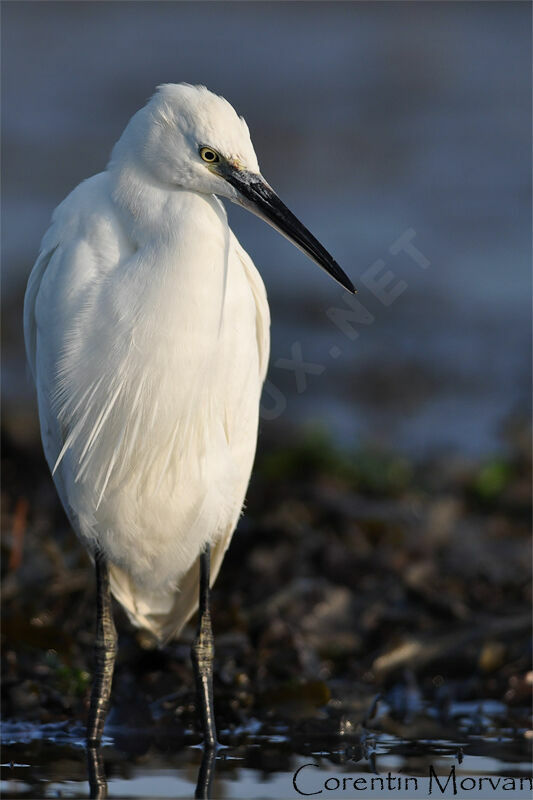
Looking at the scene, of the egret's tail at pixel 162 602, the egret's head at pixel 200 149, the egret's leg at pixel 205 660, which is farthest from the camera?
the egret's tail at pixel 162 602

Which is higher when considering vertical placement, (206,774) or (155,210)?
(155,210)

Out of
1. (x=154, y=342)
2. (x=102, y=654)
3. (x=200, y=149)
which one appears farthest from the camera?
(x=102, y=654)

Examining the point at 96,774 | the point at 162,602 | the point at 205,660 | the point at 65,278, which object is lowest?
the point at 96,774

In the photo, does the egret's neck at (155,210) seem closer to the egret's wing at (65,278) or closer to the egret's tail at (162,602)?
the egret's wing at (65,278)

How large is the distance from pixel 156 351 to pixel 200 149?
62 cm

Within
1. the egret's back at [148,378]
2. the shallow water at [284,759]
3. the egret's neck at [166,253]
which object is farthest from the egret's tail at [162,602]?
the egret's neck at [166,253]

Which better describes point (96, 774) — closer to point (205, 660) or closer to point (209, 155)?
point (205, 660)

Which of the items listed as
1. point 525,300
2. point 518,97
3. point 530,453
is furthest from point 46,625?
point 518,97

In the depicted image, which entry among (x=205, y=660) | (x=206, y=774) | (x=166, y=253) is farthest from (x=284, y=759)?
(x=166, y=253)

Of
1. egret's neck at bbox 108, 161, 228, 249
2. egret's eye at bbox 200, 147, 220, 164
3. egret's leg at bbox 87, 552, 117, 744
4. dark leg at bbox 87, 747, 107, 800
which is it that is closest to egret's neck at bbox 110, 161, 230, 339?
egret's neck at bbox 108, 161, 228, 249

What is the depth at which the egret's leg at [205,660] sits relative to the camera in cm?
393

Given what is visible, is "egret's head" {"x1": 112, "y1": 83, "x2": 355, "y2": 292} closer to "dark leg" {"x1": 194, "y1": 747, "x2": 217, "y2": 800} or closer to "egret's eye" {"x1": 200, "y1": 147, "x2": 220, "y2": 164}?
"egret's eye" {"x1": 200, "y1": 147, "x2": 220, "y2": 164}

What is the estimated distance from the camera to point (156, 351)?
3701 mm

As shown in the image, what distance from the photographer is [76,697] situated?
4305 millimetres
